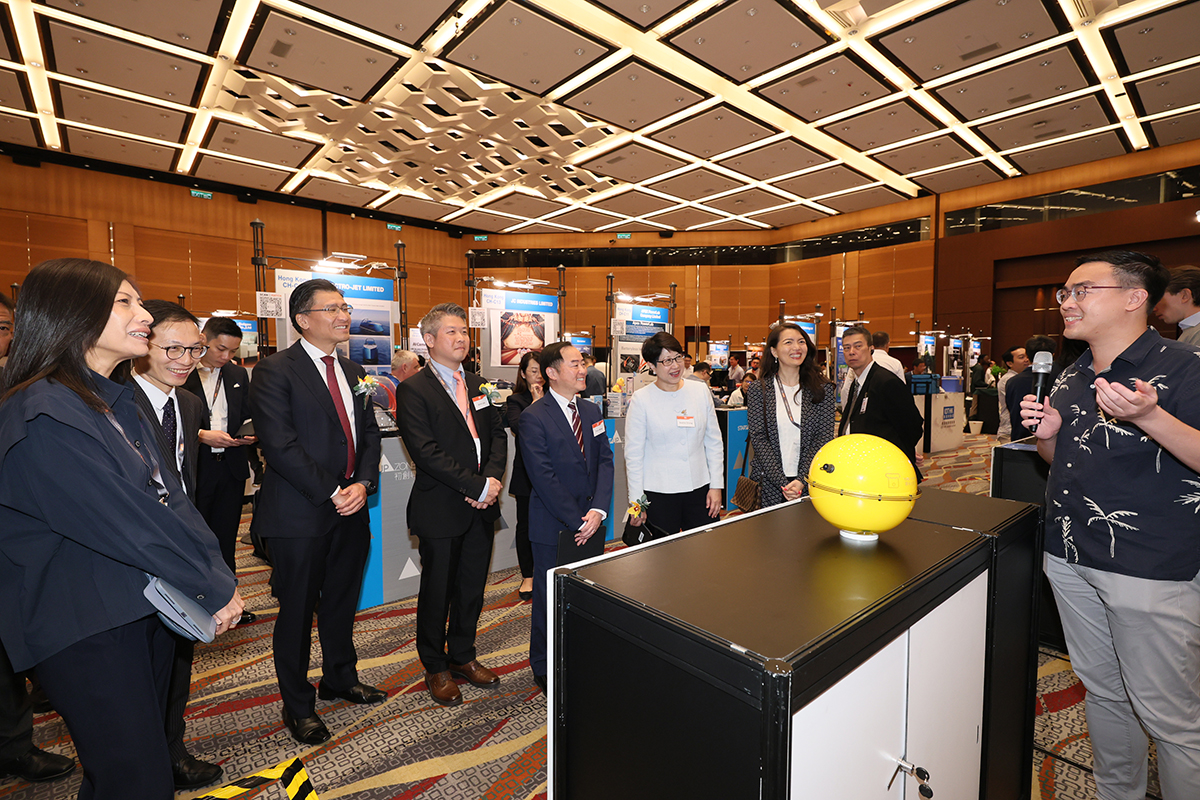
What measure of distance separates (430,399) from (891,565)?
1.92m

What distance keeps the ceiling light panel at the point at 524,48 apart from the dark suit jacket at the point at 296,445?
5.46 metres

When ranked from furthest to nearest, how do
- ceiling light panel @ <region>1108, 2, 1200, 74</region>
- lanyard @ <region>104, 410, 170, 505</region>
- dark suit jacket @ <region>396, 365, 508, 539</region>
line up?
1. ceiling light panel @ <region>1108, 2, 1200, 74</region>
2. dark suit jacket @ <region>396, 365, 508, 539</region>
3. lanyard @ <region>104, 410, 170, 505</region>

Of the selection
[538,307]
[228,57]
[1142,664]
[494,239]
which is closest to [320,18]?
[228,57]

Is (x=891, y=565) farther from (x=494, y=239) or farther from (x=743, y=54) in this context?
(x=494, y=239)

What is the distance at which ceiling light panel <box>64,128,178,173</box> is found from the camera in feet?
30.2

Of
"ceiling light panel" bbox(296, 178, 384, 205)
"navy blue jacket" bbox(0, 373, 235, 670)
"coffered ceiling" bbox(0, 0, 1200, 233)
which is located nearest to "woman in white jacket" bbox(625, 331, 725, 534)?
"navy blue jacket" bbox(0, 373, 235, 670)

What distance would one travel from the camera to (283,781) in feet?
6.69

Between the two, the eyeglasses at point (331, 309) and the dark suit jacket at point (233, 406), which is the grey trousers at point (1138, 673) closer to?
the eyeglasses at point (331, 309)

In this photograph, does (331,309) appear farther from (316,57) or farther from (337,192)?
(337,192)

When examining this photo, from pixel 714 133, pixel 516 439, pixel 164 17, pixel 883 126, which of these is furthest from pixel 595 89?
pixel 516 439

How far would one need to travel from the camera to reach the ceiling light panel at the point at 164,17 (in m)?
5.68

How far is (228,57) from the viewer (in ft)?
22.4

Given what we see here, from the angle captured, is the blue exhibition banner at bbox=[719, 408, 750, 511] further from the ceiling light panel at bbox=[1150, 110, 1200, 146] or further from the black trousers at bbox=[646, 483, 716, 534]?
the ceiling light panel at bbox=[1150, 110, 1200, 146]

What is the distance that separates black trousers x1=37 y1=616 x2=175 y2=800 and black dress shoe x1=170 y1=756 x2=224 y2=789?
86 centimetres
